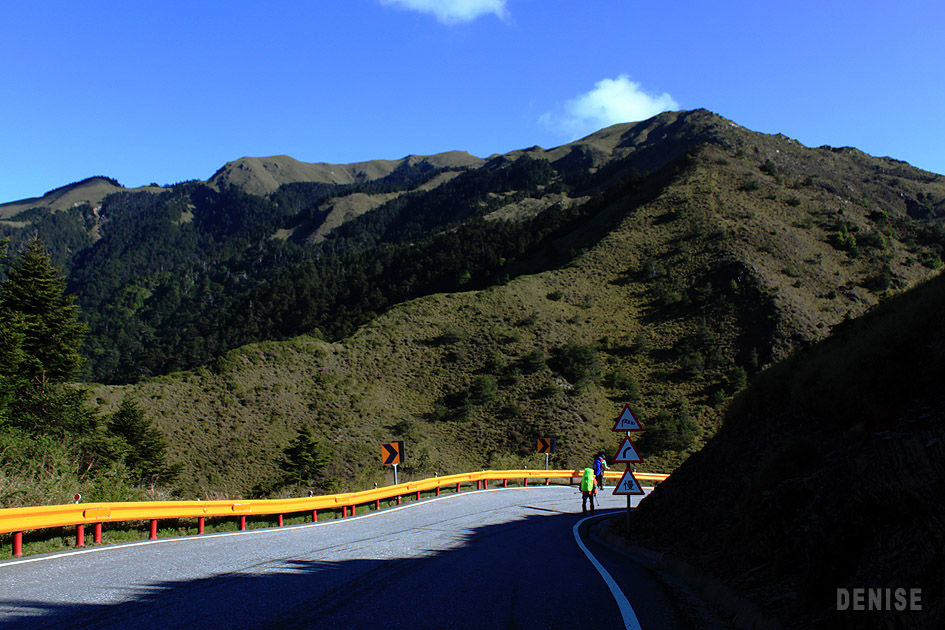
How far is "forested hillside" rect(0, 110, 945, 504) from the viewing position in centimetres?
4500

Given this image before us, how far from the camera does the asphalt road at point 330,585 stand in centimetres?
512

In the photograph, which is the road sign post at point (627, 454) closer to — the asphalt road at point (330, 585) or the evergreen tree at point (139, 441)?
the asphalt road at point (330, 585)

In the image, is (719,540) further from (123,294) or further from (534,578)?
(123,294)

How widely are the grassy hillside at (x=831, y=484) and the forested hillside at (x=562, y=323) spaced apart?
2166cm

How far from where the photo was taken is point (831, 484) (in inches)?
252

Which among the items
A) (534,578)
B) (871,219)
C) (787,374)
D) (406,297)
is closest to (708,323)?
(871,219)

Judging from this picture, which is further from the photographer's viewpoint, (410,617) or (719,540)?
(719,540)

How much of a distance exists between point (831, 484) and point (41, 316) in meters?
29.3

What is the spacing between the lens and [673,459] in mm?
44125

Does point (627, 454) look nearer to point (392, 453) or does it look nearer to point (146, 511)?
point (146, 511)

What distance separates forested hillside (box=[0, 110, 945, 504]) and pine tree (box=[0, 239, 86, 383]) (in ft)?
29.6

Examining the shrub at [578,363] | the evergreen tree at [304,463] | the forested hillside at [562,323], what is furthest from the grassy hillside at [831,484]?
the shrub at [578,363]

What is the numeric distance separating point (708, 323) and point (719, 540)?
174 feet

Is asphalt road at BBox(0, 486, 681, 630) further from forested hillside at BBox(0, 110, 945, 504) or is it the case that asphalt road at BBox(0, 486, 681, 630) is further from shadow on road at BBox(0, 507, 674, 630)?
forested hillside at BBox(0, 110, 945, 504)
